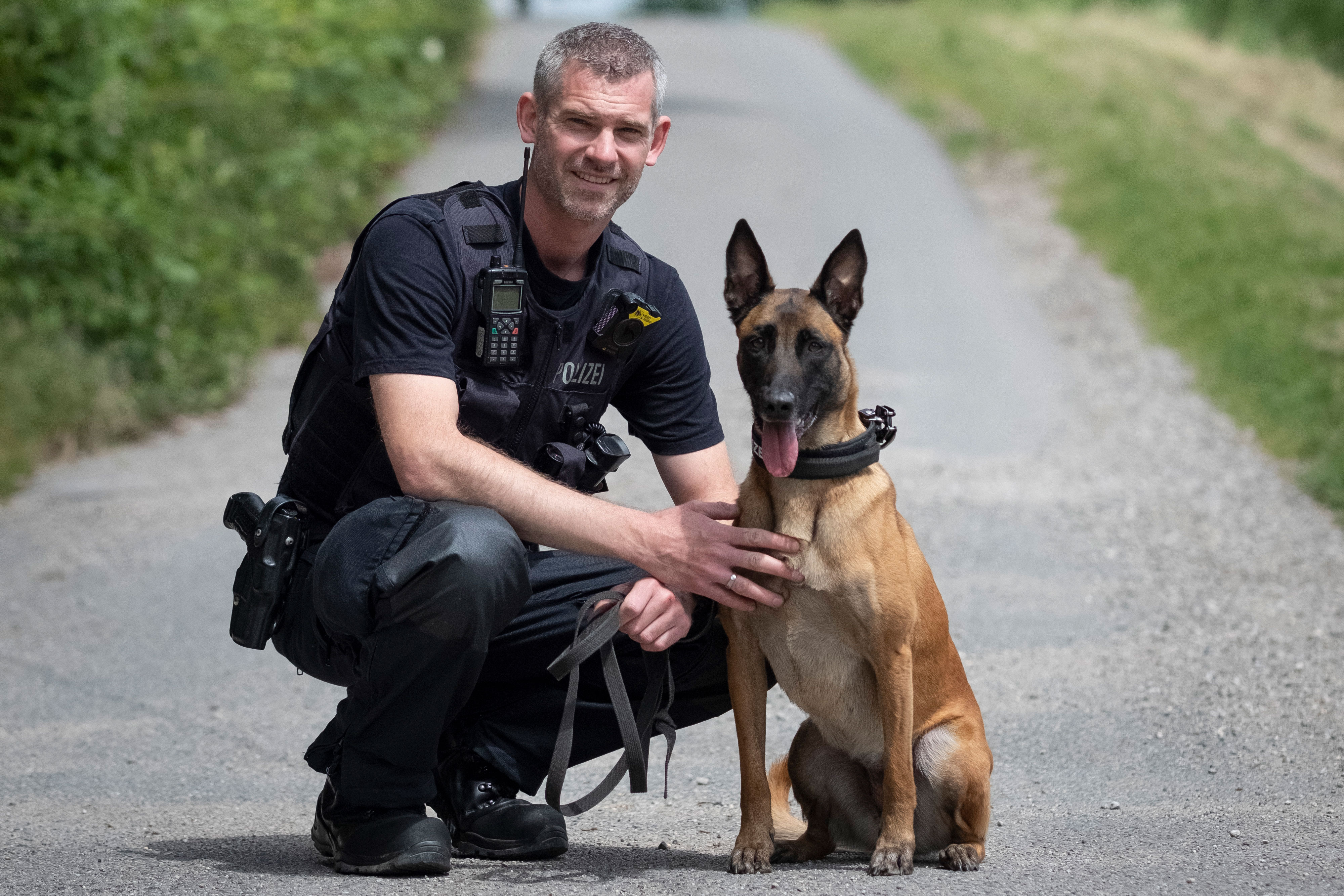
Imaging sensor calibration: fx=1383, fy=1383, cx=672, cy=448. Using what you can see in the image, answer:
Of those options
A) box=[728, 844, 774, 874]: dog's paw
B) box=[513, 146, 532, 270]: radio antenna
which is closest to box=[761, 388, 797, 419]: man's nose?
box=[513, 146, 532, 270]: radio antenna

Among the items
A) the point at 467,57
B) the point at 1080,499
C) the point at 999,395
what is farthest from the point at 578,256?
the point at 467,57

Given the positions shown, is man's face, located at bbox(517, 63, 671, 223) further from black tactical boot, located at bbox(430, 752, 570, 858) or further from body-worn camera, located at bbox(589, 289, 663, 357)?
black tactical boot, located at bbox(430, 752, 570, 858)

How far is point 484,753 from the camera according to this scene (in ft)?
11.3

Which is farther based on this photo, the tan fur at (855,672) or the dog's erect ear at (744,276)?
the dog's erect ear at (744,276)

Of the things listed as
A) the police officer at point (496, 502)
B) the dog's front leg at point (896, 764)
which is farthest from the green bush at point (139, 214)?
the dog's front leg at point (896, 764)

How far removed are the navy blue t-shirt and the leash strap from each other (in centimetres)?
57

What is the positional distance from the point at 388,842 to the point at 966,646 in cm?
281

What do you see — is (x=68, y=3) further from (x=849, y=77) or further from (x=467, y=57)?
(x=849, y=77)

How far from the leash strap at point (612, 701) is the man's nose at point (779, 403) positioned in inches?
22.9

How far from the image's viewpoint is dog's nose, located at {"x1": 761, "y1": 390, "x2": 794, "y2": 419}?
3.01m

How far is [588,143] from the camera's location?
3365 mm

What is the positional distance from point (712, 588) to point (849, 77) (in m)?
20.2

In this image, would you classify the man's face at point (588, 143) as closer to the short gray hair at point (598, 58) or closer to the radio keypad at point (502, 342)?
the short gray hair at point (598, 58)

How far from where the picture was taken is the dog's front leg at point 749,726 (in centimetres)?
317
